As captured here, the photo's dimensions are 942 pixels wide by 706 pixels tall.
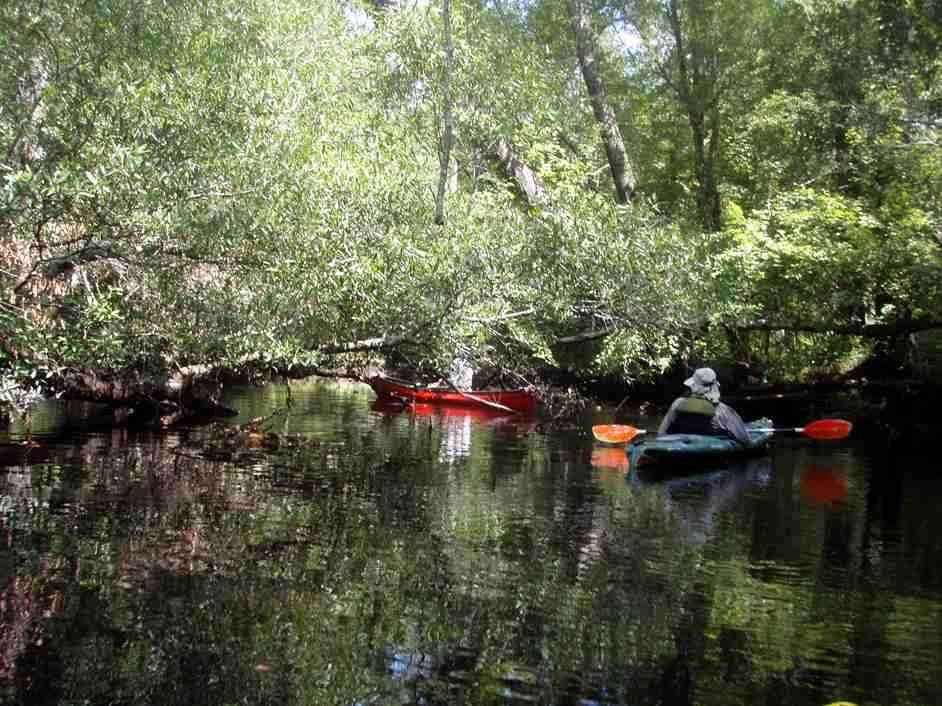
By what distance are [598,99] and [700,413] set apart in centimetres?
1027

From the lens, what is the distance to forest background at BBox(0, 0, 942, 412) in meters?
9.94

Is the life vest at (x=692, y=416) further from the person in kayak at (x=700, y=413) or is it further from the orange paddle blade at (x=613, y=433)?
the orange paddle blade at (x=613, y=433)

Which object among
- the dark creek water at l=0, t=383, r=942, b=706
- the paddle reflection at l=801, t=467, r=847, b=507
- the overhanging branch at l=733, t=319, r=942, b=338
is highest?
the overhanging branch at l=733, t=319, r=942, b=338

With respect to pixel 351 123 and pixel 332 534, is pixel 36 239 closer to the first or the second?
pixel 332 534

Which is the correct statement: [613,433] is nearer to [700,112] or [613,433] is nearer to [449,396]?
[449,396]

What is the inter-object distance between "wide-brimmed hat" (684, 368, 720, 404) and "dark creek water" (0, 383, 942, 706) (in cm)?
147

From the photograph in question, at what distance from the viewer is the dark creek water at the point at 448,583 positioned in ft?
16.8

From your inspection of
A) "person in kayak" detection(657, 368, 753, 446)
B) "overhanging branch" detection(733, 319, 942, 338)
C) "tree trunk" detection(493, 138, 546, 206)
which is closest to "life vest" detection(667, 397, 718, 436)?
"person in kayak" detection(657, 368, 753, 446)

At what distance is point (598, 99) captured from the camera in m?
21.7

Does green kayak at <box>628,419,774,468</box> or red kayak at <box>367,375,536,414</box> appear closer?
green kayak at <box>628,419,774,468</box>

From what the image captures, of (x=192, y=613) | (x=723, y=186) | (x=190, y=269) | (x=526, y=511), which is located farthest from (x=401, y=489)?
(x=723, y=186)

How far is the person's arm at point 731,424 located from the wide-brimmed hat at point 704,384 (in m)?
0.36

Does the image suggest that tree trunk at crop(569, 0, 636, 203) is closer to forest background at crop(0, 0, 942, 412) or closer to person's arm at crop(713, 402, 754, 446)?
forest background at crop(0, 0, 942, 412)

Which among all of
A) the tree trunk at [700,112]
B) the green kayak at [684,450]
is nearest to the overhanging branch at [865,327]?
the tree trunk at [700,112]
